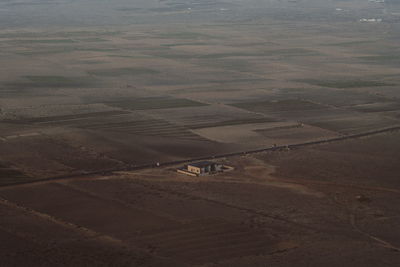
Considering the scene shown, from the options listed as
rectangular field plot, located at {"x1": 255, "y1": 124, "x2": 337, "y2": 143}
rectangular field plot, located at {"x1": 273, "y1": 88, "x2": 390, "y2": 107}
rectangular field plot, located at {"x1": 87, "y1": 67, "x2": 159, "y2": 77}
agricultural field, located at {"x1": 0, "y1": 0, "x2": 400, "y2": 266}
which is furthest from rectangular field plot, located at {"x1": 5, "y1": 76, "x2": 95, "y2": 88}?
rectangular field plot, located at {"x1": 255, "y1": 124, "x2": 337, "y2": 143}

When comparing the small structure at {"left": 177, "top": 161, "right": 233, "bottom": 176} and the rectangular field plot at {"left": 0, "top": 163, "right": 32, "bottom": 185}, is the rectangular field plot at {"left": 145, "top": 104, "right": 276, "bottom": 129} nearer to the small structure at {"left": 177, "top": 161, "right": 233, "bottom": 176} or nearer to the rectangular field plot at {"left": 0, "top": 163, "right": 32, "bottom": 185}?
the small structure at {"left": 177, "top": 161, "right": 233, "bottom": 176}

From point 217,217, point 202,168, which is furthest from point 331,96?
point 217,217

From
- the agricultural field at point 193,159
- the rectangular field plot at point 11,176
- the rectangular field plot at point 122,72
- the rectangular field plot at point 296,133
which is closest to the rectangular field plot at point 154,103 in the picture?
the agricultural field at point 193,159

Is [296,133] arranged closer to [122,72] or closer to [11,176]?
[11,176]

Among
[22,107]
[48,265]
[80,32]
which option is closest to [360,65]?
[22,107]

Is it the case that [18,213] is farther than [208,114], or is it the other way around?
[208,114]

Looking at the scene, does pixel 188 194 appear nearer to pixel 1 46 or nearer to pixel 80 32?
pixel 1 46
